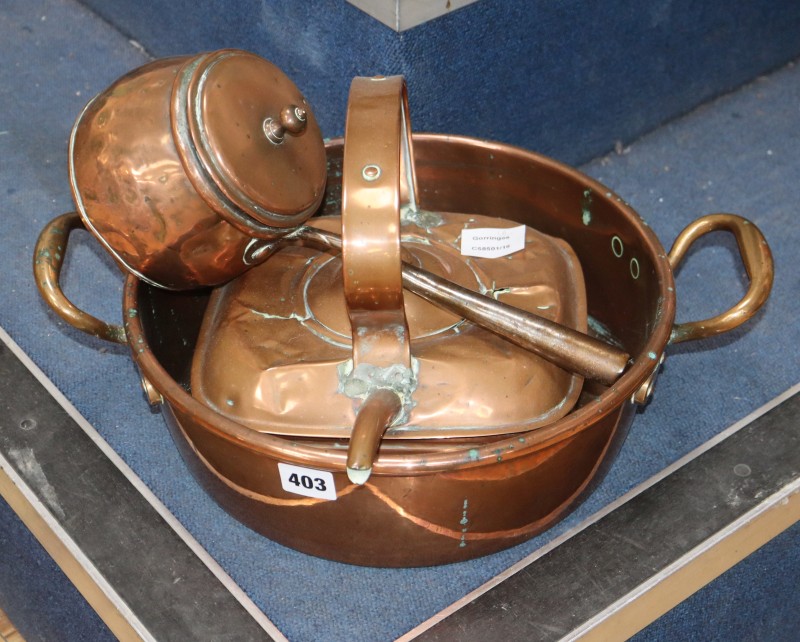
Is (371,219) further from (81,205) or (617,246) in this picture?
(617,246)

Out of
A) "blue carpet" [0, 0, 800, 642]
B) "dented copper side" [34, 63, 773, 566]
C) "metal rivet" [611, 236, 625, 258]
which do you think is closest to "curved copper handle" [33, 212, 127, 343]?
"dented copper side" [34, 63, 773, 566]

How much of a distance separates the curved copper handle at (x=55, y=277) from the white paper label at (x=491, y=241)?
278mm

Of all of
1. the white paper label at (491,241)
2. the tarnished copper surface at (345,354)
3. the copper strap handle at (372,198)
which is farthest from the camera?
the white paper label at (491,241)

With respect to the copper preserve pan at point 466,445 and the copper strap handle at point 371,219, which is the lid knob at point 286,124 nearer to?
the copper strap handle at point 371,219

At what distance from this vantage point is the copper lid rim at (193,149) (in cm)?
63

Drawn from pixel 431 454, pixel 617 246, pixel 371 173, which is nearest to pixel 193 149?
pixel 371 173

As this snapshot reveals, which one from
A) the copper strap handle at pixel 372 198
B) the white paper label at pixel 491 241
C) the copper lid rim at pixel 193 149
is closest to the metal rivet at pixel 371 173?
the copper strap handle at pixel 372 198

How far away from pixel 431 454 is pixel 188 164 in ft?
0.77

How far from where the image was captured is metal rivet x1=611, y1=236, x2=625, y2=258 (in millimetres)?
823

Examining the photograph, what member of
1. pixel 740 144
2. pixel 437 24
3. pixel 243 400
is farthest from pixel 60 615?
pixel 740 144

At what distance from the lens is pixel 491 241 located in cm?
81

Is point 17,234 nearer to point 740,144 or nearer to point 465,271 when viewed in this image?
point 465,271

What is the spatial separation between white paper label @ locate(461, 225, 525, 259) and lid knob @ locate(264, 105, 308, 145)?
199 mm

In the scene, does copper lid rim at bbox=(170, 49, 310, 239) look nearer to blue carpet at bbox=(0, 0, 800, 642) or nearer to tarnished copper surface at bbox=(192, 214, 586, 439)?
tarnished copper surface at bbox=(192, 214, 586, 439)
